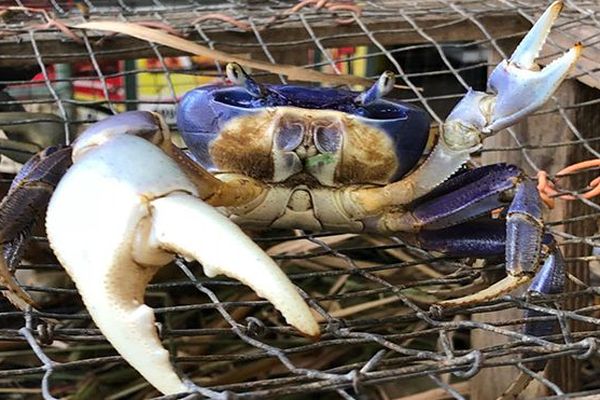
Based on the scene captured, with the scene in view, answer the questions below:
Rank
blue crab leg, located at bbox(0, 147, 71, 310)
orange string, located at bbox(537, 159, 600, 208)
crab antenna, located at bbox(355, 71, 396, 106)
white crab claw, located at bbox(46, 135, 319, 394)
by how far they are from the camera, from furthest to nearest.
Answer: orange string, located at bbox(537, 159, 600, 208)
crab antenna, located at bbox(355, 71, 396, 106)
blue crab leg, located at bbox(0, 147, 71, 310)
white crab claw, located at bbox(46, 135, 319, 394)

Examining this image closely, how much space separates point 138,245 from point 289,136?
404mm

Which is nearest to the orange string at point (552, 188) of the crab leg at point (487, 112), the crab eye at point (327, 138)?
the crab leg at point (487, 112)

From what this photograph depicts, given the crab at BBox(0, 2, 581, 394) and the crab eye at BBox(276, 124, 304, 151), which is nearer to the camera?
the crab at BBox(0, 2, 581, 394)

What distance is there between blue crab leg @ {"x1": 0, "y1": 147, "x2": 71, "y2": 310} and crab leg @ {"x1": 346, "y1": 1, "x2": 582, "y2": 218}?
0.36m

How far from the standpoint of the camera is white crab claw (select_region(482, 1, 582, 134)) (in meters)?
1.07

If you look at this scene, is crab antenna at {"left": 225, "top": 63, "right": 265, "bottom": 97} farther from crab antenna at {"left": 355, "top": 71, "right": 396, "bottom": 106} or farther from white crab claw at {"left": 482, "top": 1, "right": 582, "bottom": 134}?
white crab claw at {"left": 482, "top": 1, "right": 582, "bottom": 134}

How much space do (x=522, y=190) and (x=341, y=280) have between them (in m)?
1.10

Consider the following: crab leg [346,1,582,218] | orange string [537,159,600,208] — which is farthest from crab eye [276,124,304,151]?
orange string [537,159,600,208]

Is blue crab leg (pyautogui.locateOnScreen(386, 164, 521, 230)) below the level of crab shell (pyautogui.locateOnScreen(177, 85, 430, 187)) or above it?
below

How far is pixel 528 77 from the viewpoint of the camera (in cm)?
109

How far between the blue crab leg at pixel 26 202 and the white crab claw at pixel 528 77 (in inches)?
19.0

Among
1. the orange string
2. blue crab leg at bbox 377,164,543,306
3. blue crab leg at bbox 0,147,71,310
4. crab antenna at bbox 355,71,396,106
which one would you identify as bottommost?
the orange string

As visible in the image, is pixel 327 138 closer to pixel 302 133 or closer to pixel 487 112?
pixel 302 133

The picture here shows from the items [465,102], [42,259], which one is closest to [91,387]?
[42,259]
